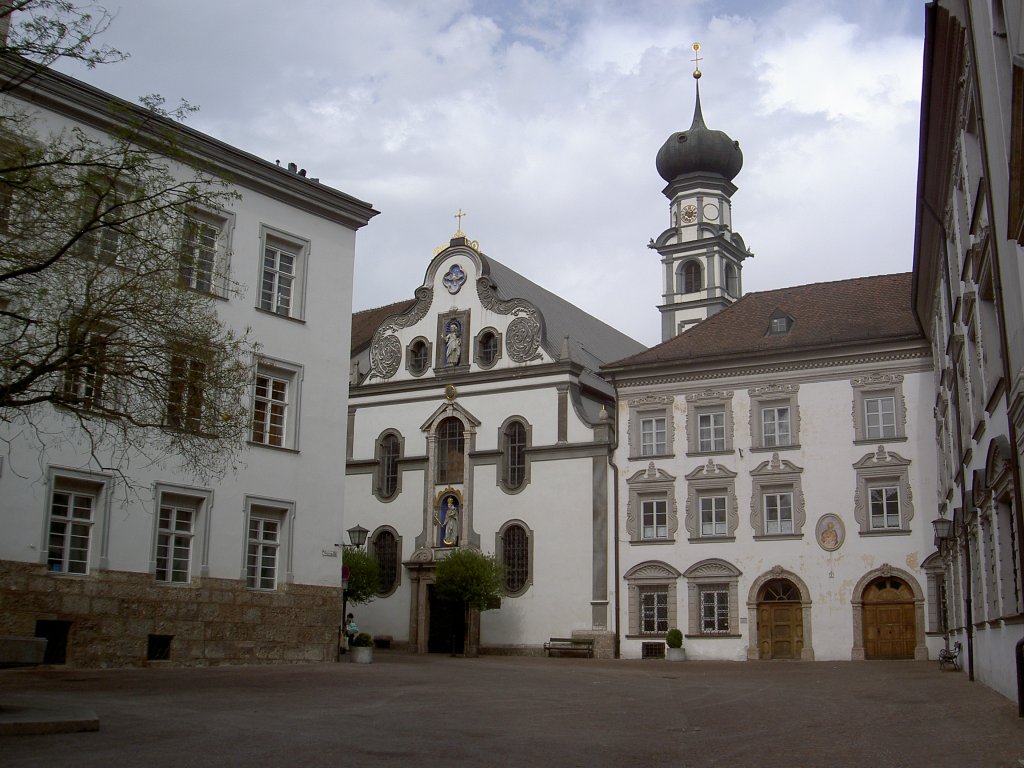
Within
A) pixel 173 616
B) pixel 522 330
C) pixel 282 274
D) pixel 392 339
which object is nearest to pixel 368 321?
pixel 392 339

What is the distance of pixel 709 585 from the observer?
3709cm

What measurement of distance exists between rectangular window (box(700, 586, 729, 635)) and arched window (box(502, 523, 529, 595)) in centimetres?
657

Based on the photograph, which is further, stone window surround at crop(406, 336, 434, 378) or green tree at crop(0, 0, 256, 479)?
stone window surround at crop(406, 336, 434, 378)

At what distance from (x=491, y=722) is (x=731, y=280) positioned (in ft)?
168

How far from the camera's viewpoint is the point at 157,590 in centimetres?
2175

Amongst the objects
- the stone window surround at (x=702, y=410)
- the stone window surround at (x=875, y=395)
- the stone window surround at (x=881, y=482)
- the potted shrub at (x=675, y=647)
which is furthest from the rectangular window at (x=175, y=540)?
the stone window surround at (x=875, y=395)

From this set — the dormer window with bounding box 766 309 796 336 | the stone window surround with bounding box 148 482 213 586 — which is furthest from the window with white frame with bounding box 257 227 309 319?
the dormer window with bounding box 766 309 796 336

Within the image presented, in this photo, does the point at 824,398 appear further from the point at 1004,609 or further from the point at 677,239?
the point at 677,239

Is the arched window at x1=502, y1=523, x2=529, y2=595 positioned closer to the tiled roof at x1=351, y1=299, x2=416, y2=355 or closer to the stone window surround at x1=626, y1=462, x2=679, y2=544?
the stone window surround at x1=626, y1=462, x2=679, y2=544

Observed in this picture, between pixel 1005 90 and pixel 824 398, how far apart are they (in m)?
24.8

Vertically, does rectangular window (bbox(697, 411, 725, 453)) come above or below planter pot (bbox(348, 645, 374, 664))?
above

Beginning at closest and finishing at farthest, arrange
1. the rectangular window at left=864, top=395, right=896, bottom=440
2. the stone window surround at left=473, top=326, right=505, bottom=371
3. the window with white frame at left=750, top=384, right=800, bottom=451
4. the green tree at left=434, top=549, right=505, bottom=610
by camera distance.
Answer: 1. the rectangular window at left=864, top=395, right=896, bottom=440
2. the green tree at left=434, top=549, right=505, bottom=610
3. the window with white frame at left=750, top=384, right=800, bottom=451
4. the stone window surround at left=473, top=326, right=505, bottom=371

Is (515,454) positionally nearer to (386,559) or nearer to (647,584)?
(386,559)

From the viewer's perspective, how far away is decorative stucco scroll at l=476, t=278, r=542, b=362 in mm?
41750
